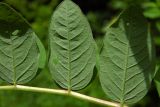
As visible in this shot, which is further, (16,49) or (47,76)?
(47,76)

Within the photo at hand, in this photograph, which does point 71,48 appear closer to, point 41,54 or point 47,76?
point 41,54

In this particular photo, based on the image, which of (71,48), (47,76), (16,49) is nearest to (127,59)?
(71,48)

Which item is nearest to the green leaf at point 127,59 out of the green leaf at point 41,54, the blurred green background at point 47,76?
the green leaf at point 41,54

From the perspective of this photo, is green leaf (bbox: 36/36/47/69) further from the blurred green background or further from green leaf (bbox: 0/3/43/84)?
the blurred green background

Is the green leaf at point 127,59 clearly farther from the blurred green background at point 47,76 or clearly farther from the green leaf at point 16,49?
the blurred green background at point 47,76

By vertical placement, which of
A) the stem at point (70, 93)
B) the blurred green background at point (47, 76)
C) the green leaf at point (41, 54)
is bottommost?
the blurred green background at point (47, 76)

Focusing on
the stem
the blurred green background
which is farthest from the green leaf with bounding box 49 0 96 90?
the blurred green background

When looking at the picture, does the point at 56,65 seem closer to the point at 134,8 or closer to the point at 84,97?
the point at 84,97

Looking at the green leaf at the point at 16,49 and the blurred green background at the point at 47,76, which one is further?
the blurred green background at the point at 47,76
